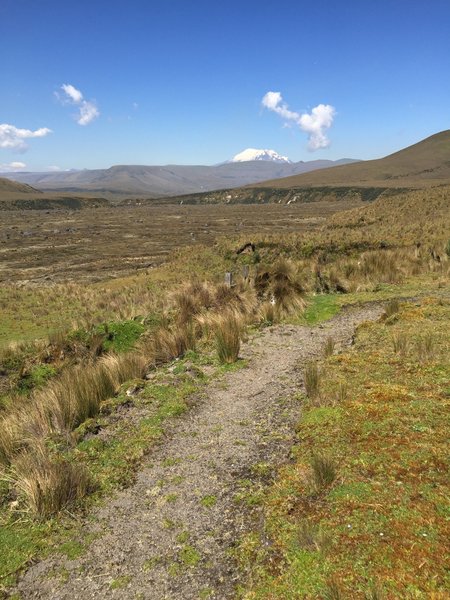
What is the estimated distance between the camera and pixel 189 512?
4422mm

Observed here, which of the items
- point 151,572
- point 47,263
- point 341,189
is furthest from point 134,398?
point 341,189

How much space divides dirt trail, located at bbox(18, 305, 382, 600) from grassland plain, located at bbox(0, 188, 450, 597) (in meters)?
0.16

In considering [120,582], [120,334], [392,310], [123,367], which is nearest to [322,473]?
[120,582]

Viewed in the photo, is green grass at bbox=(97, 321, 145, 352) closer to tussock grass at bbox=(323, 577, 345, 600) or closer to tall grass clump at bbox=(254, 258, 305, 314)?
tall grass clump at bbox=(254, 258, 305, 314)

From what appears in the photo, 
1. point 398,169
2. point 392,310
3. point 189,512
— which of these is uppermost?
point 398,169

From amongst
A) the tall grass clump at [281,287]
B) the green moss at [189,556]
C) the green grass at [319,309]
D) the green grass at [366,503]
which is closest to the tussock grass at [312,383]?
the green grass at [366,503]

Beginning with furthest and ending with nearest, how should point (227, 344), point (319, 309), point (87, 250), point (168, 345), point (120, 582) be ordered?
point (87, 250) → point (319, 309) → point (168, 345) → point (227, 344) → point (120, 582)

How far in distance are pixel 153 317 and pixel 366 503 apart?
945cm

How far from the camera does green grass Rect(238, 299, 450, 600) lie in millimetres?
3301

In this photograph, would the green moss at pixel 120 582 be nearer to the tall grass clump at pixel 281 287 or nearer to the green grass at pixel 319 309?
the green grass at pixel 319 309

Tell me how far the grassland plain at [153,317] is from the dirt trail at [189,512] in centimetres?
16

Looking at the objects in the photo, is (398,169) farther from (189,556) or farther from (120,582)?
(120,582)

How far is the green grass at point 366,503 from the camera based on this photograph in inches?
130

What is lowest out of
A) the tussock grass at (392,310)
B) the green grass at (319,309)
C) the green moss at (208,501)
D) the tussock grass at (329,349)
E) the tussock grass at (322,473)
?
the green grass at (319,309)
